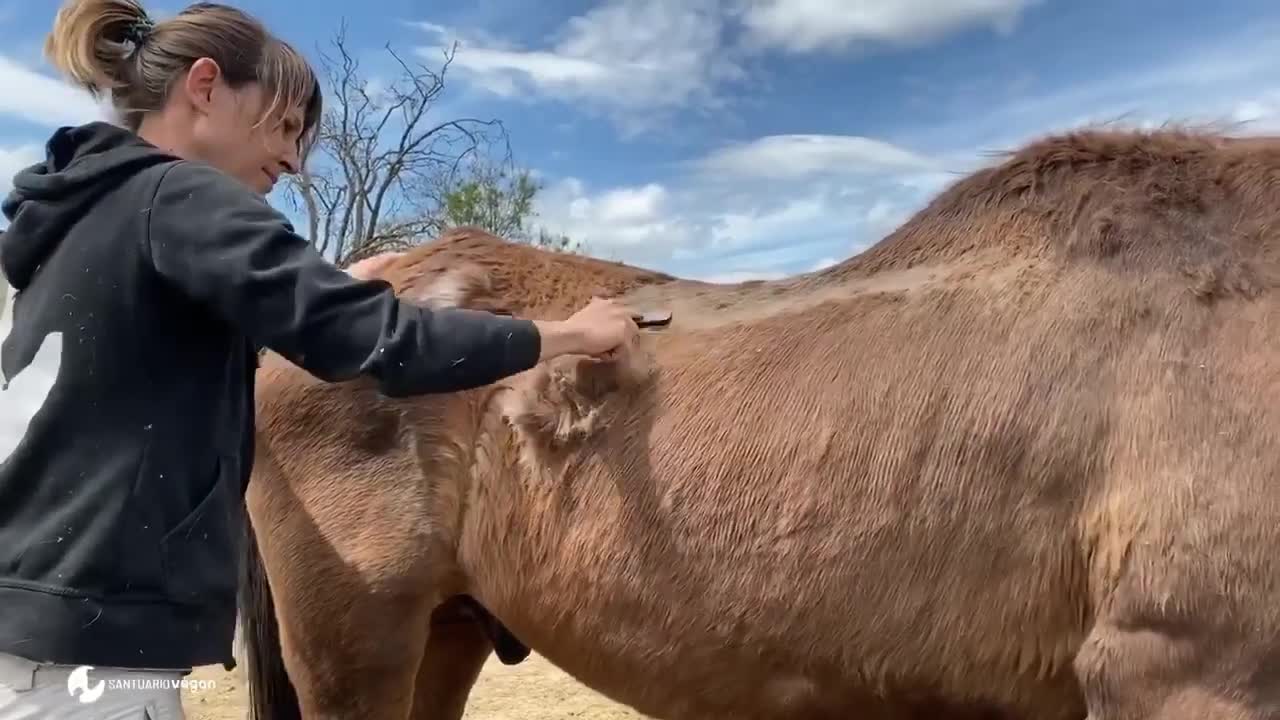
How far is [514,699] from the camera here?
5.47 m

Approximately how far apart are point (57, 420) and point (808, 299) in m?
1.65

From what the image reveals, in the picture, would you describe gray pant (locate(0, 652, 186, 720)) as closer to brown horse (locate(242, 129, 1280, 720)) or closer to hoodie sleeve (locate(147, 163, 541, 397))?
hoodie sleeve (locate(147, 163, 541, 397))

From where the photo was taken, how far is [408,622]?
8.39 ft

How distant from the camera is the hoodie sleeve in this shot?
4.49ft

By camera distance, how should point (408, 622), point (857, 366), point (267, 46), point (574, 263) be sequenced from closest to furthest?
point (267, 46), point (857, 366), point (408, 622), point (574, 263)

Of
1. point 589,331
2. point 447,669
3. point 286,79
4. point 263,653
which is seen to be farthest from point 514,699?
point 286,79

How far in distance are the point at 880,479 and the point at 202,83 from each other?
4.92 ft

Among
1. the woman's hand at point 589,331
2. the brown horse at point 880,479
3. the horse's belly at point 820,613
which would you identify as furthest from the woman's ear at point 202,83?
the horse's belly at point 820,613

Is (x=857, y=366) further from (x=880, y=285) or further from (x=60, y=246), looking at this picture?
(x=60, y=246)

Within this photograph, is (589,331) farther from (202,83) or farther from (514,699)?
(514,699)

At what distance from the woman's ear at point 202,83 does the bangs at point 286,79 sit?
75mm

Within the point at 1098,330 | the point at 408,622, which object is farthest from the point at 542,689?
the point at 1098,330

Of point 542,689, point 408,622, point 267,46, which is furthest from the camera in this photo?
point 542,689

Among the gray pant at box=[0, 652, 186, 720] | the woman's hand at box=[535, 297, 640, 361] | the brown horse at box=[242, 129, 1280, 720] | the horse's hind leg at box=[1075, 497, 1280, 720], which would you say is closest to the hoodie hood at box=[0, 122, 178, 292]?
the gray pant at box=[0, 652, 186, 720]
